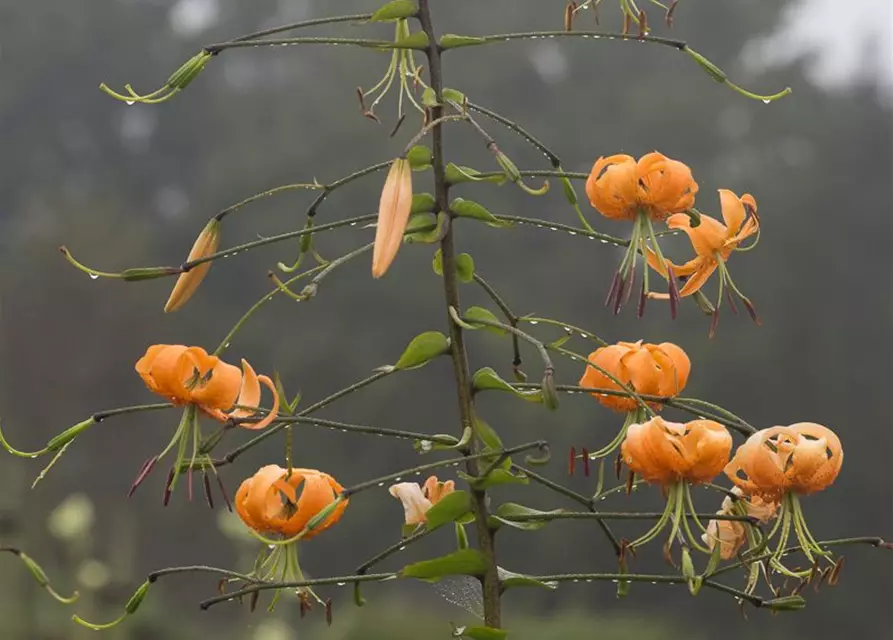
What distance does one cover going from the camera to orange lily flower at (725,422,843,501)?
1.02 m

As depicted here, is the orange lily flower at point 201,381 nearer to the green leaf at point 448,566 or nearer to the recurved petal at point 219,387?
the recurved petal at point 219,387

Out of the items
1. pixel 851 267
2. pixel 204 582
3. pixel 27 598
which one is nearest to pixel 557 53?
pixel 851 267

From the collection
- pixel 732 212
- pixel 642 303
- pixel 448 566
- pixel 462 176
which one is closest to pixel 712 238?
pixel 732 212

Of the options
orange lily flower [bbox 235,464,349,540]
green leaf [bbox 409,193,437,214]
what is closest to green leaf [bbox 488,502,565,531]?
orange lily flower [bbox 235,464,349,540]

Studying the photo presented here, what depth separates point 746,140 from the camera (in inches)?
613

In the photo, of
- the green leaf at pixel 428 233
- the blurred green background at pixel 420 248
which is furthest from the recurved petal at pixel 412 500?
the blurred green background at pixel 420 248

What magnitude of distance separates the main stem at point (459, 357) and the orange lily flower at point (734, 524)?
0.56 feet

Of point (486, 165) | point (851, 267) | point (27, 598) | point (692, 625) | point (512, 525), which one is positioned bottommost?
point (692, 625)

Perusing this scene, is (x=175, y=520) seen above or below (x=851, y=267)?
below

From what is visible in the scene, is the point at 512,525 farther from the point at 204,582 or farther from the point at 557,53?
the point at 557,53

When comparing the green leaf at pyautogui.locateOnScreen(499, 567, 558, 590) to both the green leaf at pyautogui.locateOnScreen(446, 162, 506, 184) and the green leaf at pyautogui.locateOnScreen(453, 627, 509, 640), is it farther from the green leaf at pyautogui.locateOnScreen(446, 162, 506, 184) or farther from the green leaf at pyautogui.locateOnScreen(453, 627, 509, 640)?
the green leaf at pyautogui.locateOnScreen(446, 162, 506, 184)

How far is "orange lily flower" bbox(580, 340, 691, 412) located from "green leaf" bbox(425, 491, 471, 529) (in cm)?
14

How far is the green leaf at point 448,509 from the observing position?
1.02 metres

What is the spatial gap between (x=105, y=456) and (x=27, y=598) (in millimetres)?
9756
